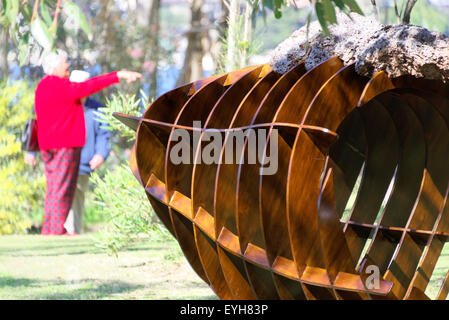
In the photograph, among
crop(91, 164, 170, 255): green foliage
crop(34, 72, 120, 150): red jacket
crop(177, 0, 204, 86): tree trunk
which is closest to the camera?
crop(91, 164, 170, 255): green foliage

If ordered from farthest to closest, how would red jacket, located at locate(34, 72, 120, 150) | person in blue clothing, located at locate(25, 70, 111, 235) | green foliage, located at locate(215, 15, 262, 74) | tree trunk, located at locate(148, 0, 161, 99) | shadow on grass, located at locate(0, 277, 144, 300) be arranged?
tree trunk, located at locate(148, 0, 161, 99)
person in blue clothing, located at locate(25, 70, 111, 235)
red jacket, located at locate(34, 72, 120, 150)
green foliage, located at locate(215, 15, 262, 74)
shadow on grass, located at locate(0, 277, 144, 300)

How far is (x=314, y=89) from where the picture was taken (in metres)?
2.51

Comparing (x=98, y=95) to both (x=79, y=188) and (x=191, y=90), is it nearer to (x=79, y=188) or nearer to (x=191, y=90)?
(x=79, y=188)

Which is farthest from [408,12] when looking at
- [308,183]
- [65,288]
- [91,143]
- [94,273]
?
[91,143]

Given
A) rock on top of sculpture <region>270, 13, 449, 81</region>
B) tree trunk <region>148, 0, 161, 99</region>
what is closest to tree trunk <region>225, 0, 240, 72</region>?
rock on top of sculpture <region>270, 13, 449, 81</region>

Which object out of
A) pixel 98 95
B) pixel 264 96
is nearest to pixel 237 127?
pixel 264 96

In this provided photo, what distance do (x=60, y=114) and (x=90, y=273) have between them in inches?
73.2

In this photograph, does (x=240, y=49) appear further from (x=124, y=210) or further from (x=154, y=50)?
(x=154, y=50)

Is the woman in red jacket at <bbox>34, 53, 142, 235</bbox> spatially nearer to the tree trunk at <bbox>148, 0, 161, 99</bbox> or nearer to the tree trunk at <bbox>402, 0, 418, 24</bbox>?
the tree trunk at <bbox>402, 0, 418, 24</bbox>

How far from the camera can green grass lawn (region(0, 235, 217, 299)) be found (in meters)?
4.00

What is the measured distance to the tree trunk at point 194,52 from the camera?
1100 centimetres

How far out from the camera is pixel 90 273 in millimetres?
4594

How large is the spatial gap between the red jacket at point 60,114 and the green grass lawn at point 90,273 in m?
0.88

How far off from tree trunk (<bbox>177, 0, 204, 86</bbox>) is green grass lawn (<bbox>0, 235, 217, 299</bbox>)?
5.53 m
